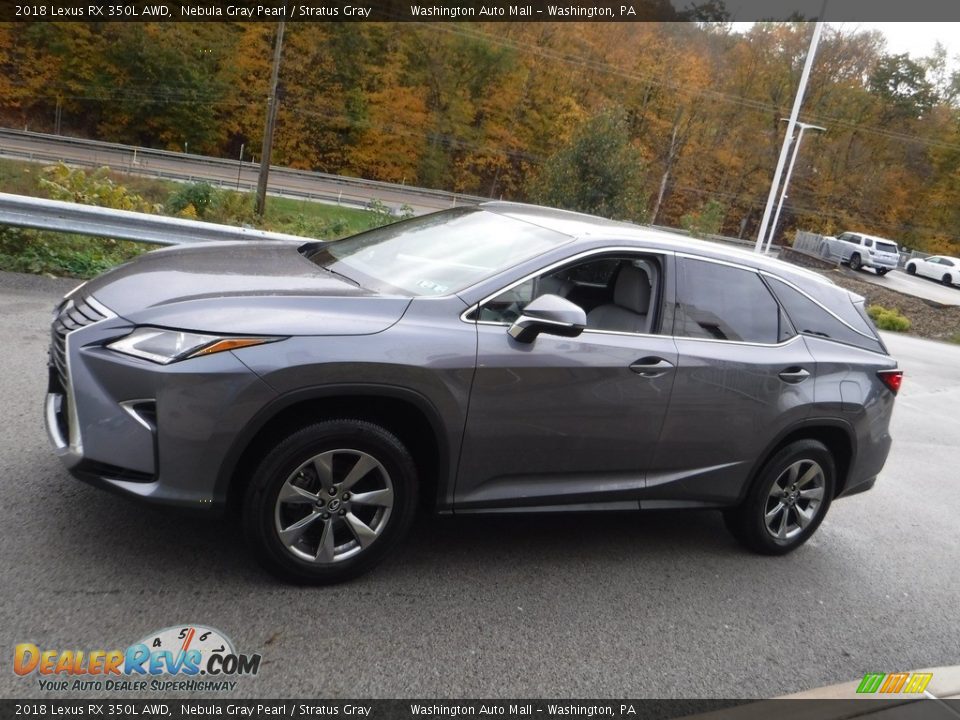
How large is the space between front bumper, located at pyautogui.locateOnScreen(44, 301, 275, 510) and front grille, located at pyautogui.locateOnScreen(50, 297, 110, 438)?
148 millimetres

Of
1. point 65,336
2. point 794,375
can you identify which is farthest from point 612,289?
point 65,336

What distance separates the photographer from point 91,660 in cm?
296

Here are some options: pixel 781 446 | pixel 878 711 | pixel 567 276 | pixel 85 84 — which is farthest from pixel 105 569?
pixel 85 84

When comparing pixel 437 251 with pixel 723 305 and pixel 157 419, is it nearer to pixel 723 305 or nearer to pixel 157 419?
pixel 723 305

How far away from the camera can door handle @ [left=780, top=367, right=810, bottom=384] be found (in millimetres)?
4625

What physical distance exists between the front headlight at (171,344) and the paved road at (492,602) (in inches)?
38.1

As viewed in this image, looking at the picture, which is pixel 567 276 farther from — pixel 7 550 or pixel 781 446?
pixel 7 550

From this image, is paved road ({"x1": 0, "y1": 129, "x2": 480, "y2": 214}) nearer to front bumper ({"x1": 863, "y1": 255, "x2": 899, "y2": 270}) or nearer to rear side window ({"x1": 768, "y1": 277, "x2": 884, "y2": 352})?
front bumper ({"x1": 863, "y1": 255, "x2": 899, "y2": 270})

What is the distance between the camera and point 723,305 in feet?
15.0

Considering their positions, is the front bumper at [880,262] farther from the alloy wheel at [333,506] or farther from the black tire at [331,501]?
the alloy wheel at [333,506]

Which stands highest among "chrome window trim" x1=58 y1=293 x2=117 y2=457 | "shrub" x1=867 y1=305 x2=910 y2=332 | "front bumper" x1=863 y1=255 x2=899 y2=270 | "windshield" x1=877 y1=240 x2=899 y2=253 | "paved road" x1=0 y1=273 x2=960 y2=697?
"chrome window trim" x1=58 y1=293 x2=117 y2=457

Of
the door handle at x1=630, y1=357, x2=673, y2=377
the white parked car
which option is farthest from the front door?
the white parked car

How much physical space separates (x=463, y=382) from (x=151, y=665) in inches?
64.5

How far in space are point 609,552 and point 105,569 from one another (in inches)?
103
